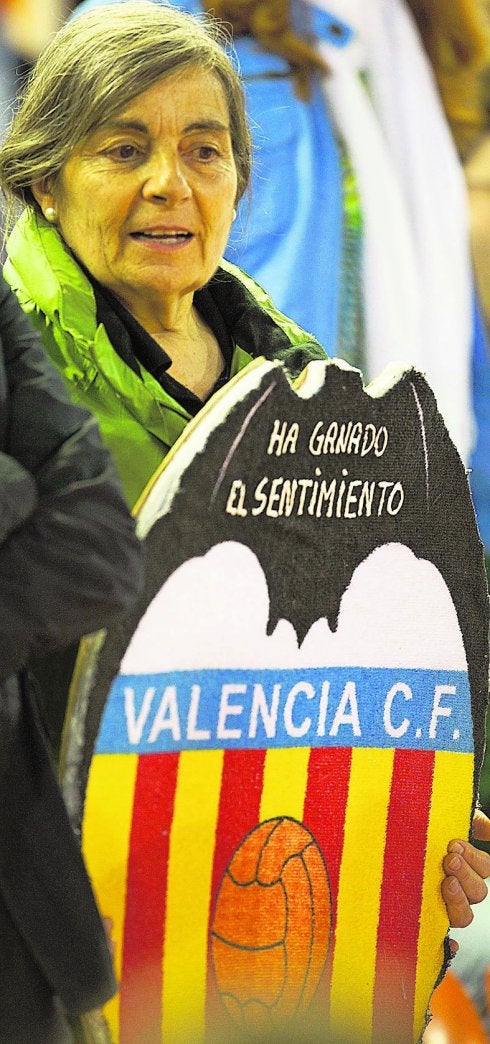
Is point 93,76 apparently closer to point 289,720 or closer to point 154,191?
point 154,191

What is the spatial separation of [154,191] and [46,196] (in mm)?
144

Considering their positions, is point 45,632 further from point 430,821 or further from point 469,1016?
point 469,1016

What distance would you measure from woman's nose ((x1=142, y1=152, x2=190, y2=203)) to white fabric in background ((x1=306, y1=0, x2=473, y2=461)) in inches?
68.0

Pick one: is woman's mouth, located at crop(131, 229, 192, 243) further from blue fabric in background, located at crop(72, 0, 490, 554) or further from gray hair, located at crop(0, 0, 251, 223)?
blue fabric in background, located at crop(72, 0, 490, 554)

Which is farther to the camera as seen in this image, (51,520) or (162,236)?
(162,236)

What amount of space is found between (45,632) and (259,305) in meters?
0.70

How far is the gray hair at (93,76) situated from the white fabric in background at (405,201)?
5.36ft

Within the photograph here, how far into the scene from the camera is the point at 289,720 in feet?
4.82

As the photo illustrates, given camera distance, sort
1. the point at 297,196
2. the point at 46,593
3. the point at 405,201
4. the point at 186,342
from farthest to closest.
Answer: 1. the point at 405,201
2. the point at 297,196
3. the point at 186,342
4. the point at 46,593

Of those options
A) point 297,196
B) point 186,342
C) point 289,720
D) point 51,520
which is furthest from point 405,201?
point 51,520

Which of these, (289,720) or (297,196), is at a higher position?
(297,196)

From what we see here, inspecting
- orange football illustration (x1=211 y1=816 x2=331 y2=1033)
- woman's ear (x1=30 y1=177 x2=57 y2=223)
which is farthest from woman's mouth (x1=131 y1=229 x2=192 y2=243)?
orange football illustration (x1=211 y1=816 x2=331 y2=1033)

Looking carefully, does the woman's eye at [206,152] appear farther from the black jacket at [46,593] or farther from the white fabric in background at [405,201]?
the white fabric in background at [405,201]

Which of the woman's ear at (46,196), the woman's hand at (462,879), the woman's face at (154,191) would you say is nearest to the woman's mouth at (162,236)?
the woman's face at (154,191)
